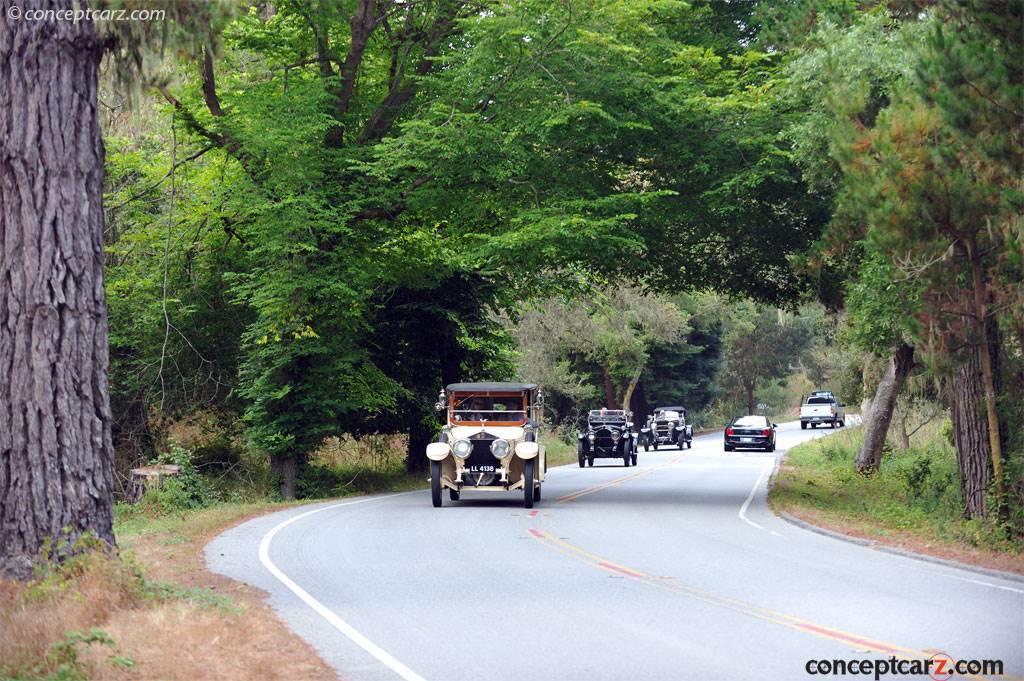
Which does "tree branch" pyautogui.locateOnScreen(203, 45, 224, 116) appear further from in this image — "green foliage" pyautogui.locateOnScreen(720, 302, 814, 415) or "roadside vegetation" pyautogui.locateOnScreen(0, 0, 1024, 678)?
"green foliage" pyautogui.locateOnScreen(720, 302, 814, 415)

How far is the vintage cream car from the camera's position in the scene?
24281 mm

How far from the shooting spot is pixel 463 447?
79.5ft

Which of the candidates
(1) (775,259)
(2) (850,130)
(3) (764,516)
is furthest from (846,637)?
(1) (775,259)

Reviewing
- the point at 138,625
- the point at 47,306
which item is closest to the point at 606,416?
the point at 47,306

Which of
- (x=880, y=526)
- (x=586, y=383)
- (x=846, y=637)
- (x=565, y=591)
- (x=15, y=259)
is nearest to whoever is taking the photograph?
(x=846, y=637)

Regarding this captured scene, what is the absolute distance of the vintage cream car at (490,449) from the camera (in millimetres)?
24281

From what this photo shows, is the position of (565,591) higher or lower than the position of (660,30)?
lower

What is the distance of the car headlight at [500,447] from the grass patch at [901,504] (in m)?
5.96

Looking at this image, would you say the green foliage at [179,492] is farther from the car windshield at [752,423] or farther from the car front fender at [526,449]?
the car windshield at [752,423]

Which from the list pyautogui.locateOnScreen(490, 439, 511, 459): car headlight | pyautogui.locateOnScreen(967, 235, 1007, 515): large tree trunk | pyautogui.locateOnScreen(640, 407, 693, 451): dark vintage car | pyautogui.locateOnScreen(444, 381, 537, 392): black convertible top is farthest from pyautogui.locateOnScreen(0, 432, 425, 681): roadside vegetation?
pyautogui.locateOnScreen(640, 407, 693, 451): dark vintage car

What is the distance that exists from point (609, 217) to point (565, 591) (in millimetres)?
14276

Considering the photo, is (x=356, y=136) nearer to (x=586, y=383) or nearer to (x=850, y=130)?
(x=850, y=130)

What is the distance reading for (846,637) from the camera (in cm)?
1059

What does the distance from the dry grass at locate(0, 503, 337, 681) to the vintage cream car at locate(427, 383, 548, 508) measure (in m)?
10.8
